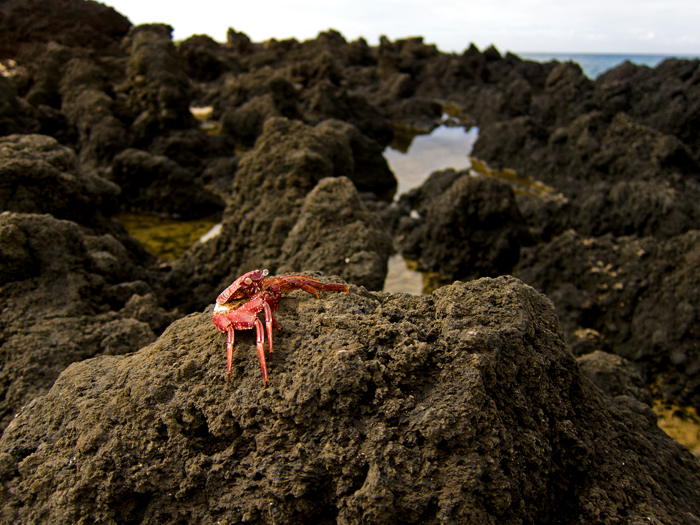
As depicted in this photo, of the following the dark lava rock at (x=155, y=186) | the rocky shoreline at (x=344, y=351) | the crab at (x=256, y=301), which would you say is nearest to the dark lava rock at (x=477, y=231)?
the rocky shoreline at (x=344, y=351)

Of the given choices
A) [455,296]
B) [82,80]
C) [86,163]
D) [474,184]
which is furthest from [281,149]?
[82,80]

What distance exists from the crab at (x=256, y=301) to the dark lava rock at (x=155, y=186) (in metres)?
8.08

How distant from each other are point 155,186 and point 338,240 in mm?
7049

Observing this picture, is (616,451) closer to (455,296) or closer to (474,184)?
(455,296)

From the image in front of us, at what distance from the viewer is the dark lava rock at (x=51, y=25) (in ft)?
88.7

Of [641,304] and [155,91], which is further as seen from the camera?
[155,91]

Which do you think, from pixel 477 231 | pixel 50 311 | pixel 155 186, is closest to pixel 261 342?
pixel 50 311

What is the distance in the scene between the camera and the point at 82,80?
43.4ft

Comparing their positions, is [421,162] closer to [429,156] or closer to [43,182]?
[429,156]

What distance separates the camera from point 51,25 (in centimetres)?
2866

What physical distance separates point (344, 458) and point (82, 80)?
51.3ft

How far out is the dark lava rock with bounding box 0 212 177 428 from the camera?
3082mm

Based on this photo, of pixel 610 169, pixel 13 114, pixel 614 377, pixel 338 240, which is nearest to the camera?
pixel 614 377

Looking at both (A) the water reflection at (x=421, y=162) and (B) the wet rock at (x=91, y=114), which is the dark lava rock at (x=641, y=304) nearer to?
(A) the water reflection at (x=421, y=162)
